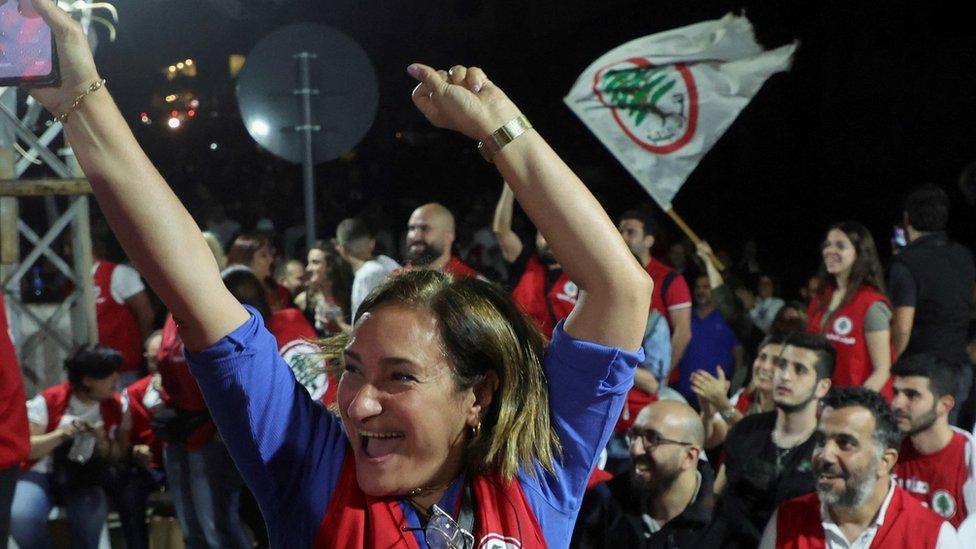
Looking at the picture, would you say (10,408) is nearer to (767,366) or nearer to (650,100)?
(767,366)

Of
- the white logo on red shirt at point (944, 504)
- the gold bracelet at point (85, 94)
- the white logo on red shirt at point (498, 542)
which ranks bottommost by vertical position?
the white logo on red shirt at point (944, 504)

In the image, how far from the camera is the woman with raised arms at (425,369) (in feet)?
5.54

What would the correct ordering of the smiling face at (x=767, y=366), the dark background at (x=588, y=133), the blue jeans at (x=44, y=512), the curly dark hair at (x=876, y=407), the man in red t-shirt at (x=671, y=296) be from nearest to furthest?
the curly dark hair at (x=876, y=407) < the smiling face at (x=767, y=366) < the blue jeans at (x=44, y=512) < the man in red t-shirt at (x=671, y=296) < the dark background at (x=588, y=133)

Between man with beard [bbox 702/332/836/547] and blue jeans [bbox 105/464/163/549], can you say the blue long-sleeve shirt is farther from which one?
blue jeans [bbox 105/464/163/549]

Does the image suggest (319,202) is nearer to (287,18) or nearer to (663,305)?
(287,18)

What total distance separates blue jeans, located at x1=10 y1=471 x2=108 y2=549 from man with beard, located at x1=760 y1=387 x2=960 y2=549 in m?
3.38

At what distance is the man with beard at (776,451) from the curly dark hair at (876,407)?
43cm

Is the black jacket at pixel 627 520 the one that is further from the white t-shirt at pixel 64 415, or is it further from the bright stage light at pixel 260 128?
the bright stage light at pixel 260 128

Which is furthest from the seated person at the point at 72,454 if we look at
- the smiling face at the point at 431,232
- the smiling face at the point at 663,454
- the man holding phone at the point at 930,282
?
the man holding phone at the point at 930,282

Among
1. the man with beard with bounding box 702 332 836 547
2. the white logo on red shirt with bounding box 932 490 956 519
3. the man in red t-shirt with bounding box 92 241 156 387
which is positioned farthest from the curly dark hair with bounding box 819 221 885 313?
the man in red t-shirt with bounding box 92 241 156 387

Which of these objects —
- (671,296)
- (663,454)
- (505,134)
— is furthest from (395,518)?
(671,296)

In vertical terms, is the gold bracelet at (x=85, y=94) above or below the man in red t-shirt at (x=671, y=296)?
above

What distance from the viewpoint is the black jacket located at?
15.0ft

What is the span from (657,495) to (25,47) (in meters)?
3.43
